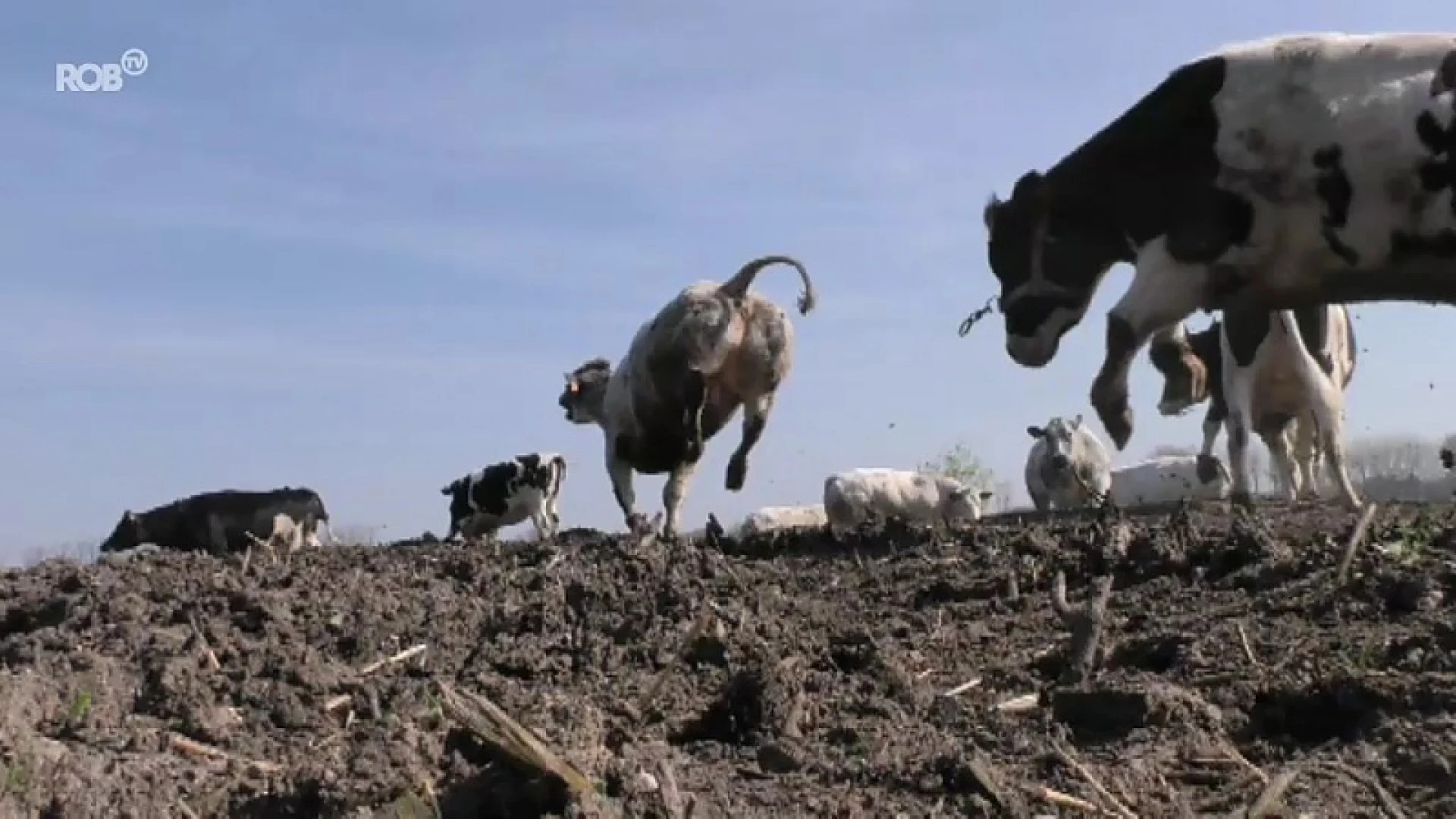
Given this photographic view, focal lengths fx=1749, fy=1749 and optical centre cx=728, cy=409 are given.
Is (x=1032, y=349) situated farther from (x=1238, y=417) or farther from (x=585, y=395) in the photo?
(x=585, y=395)

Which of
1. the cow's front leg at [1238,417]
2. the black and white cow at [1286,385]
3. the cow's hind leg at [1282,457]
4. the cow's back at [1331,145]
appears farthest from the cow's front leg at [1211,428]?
the cow's back at [1331,145]

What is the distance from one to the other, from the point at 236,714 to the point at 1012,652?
6.62ft

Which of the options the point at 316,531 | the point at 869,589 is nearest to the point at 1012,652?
the point at 869,589

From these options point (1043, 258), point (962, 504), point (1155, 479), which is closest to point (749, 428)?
point (1043, 258)

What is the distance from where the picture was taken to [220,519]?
92.7 ft

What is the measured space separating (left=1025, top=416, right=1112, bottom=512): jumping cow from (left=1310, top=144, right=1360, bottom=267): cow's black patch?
13307mm

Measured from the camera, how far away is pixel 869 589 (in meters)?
Answer: 6.10

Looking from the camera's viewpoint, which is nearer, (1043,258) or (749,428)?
(1043,258)

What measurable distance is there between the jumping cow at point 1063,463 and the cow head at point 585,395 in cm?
594

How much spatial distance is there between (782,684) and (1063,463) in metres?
19.0

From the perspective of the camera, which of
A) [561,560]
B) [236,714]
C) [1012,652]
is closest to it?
[236,714]

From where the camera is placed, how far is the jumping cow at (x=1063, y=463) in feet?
73.9

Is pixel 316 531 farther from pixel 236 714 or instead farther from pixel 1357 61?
pixel 236 714

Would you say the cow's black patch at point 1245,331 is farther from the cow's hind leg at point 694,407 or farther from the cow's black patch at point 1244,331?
the cow's hind leg at point 694,407
